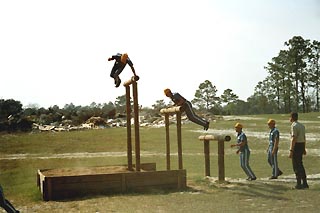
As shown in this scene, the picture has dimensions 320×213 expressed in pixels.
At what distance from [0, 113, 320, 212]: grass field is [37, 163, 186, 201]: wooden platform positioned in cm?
26

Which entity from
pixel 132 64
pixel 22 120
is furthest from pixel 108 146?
pixel 132 64

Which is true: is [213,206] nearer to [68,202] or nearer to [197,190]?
[197,190]

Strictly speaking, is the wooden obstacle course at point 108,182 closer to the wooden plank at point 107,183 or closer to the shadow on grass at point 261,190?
the wooden plank at point 107,183

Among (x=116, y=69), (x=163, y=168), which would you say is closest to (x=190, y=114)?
(x=116, y=69)

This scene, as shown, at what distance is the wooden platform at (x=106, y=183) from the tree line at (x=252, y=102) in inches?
805

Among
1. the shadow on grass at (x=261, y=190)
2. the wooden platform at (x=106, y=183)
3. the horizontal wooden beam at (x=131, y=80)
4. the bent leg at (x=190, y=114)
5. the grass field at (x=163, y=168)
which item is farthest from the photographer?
the bent leg at (x=190, y=114)

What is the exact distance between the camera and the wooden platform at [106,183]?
9.73 meters

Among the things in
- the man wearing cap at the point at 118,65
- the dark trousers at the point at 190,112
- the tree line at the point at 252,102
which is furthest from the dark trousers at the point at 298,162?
the tree line at the point at 252,102

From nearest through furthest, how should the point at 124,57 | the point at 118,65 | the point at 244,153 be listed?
the point at 124,57 → the point at 118,65 → the point at 244,153

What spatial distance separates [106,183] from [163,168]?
4912 millimetres

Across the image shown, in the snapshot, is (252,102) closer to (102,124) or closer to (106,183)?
(102,124)

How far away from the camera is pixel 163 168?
14805 millimetres

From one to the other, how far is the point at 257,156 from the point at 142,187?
8146 millimetres

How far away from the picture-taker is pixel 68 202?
367 inches
